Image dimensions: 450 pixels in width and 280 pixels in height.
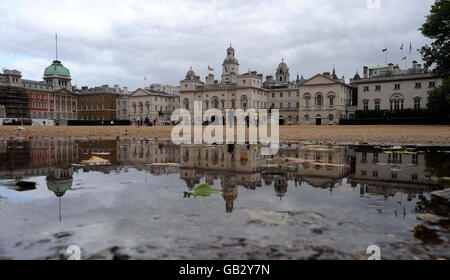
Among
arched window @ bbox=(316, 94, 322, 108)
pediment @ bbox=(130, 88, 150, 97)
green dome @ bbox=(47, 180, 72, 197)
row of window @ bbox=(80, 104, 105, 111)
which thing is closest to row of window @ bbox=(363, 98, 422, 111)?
arched window @ bbox=(316, 94, 322, 108)

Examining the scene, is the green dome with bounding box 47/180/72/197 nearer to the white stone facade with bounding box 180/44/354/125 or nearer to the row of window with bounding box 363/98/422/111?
the row of window with bounding box 363/98/422/111

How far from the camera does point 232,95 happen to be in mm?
76125

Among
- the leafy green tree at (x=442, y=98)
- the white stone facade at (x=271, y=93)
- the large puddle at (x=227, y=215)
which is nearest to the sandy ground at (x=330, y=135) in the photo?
the large puddle at (x=227, y=215)

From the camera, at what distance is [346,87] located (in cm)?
6838

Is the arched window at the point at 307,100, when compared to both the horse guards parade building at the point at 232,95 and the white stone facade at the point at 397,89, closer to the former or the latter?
the horse guards parade building at the point at 232,95

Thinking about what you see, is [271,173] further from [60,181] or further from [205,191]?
[60,181]

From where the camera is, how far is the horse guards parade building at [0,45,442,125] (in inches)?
2346

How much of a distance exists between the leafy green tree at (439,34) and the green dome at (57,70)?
100 m

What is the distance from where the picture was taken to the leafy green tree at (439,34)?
80.6 feet

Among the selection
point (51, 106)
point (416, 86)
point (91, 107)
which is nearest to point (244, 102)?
point (416, 86)

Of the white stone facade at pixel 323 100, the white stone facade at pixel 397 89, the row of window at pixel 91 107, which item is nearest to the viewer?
the white stone facade at pixel 397 89
